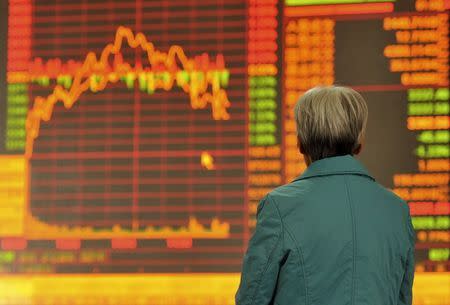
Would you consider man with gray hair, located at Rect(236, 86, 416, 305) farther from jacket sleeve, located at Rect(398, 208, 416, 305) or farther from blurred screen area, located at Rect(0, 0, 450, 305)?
blurred screen area, located at Rect(0, 0, 450, 305)

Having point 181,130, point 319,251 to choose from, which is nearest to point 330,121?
point 319,251

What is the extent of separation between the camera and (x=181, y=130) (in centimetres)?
243

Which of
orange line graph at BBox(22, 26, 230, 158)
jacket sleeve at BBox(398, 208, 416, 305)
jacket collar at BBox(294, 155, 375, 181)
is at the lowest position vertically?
jacket sleeve at BBox(398, 208, 416, 305)

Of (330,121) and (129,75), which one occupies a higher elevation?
(129,75)

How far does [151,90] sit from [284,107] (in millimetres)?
447

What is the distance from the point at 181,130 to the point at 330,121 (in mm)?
1402

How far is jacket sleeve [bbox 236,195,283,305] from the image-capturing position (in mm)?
1012

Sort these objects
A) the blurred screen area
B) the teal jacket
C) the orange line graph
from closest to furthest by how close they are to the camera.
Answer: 1. the teal jacket
2. the blurred screen area
3. the orange line graph

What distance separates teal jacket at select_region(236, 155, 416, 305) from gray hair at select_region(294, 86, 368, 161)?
6 cm

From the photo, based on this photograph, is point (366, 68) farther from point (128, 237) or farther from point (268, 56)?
point (128, 237)

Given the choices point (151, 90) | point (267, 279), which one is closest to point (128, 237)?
point (151, 90)

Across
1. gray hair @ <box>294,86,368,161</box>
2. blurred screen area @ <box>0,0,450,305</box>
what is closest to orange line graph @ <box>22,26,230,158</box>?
blurred screen area @ <box>0,0,450,305</box>

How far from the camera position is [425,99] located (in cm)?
230

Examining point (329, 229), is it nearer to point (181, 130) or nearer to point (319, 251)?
point (319, 251)
